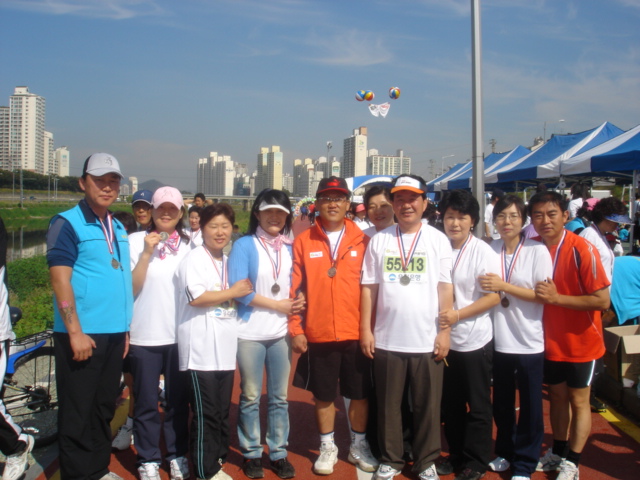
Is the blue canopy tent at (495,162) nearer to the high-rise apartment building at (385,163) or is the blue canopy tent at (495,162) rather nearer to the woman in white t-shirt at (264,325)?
the woman in white t-shirt at (264,325)

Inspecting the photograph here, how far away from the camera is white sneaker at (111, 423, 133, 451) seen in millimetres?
3830

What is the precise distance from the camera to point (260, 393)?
3.37 m

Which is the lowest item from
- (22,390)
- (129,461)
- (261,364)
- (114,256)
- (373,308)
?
(129,461)

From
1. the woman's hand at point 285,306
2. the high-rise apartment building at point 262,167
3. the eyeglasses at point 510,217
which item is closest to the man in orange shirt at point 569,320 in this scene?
the eyeglasses at point 510,217

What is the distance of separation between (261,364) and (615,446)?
2.79 meters

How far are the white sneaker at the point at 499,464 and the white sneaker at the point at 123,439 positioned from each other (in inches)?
108

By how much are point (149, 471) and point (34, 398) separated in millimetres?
1491

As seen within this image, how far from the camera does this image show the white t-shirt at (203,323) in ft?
10.5

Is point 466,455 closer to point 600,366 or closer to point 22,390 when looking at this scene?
point 600,366

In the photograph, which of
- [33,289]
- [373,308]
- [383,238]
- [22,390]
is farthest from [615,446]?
[33,289]

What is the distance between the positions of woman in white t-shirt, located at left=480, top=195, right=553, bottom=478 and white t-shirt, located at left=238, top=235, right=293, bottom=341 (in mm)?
1331

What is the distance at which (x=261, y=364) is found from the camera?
3.39 metres

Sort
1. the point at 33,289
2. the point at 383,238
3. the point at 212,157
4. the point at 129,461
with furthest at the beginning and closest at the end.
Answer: the point at 212,157 → the point at 33,289 → the point at 129,461 → the point at 383,238

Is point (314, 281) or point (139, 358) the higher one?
point (314, 281)
